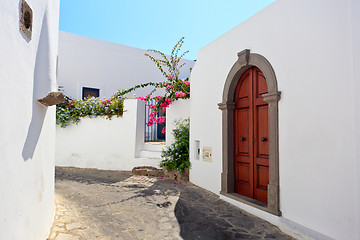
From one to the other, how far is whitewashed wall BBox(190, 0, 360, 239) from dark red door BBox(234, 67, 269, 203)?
472mm

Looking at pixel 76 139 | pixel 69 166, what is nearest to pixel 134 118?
pixel 76 139

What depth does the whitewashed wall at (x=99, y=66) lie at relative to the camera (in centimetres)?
1103

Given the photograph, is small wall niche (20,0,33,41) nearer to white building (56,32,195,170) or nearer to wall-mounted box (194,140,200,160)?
wall-mounted box (194,140,200,160)

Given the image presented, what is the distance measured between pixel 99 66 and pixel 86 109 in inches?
125

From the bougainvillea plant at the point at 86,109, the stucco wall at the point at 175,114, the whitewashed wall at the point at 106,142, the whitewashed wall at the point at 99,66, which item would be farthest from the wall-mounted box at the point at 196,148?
the whitewashed wall at the point at 99,66

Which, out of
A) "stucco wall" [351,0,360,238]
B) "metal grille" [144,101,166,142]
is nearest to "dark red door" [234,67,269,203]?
"stucco wall" [351,0,360,238]

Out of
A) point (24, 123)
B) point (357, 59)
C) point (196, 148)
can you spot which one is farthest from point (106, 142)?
point (357, 59)

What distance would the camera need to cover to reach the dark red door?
4.43 metres

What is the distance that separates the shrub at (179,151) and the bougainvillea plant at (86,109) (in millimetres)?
2371

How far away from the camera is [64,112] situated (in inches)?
362

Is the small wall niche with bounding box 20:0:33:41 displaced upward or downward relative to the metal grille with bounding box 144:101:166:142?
upward

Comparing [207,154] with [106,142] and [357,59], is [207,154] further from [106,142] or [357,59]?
[106,142]

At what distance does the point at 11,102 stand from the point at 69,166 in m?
7.80

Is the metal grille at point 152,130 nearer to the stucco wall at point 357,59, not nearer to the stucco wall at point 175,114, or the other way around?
the stucco wall at point 175,114
